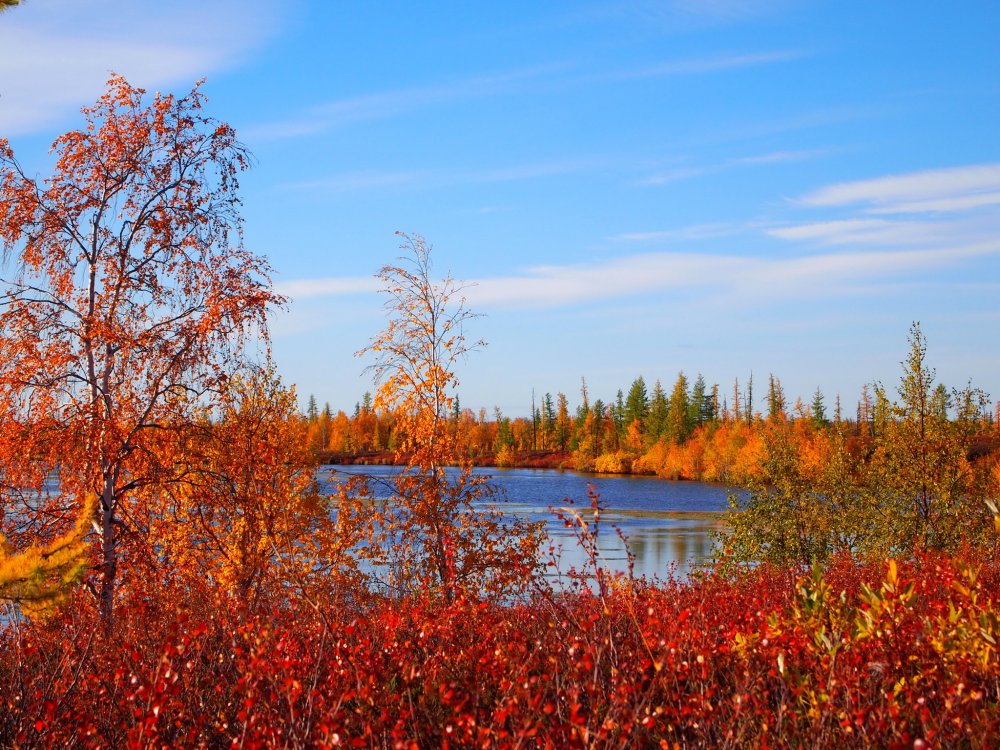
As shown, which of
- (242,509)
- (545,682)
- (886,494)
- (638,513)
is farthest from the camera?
(638,513)

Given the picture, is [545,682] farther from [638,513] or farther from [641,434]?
[641,434]

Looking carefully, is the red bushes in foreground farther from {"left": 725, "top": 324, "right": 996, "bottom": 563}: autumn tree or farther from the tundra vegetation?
{"left": 725, "top": 324, "right": 996, "bottom": 563}: autumn tree

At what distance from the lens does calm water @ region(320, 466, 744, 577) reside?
29188 mm

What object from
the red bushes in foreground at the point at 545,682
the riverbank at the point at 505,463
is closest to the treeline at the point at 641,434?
the riverbank at the point at 505,463

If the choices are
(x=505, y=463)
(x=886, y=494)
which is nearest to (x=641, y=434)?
(x=505, y=463)

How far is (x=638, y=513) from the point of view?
5278cm

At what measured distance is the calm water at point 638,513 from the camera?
29.2 metres

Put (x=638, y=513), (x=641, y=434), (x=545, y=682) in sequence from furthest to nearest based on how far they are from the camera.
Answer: (x=641, y=434) < (x=638, y=513) < (x=545, y=682)

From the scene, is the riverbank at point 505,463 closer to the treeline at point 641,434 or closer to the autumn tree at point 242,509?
the treeline at point 641,434

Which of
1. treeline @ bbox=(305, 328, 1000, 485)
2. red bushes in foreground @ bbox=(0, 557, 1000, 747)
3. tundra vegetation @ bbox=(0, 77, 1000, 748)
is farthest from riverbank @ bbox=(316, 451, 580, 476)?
red bushes in foreground @ bbox=(0, 557, 1000, 747)

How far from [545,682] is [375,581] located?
10728mm

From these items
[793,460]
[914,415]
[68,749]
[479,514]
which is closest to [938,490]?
[914,415]

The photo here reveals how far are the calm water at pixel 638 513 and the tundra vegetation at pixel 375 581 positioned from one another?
1.66 m

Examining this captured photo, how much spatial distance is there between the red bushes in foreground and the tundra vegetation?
4 centimetres
